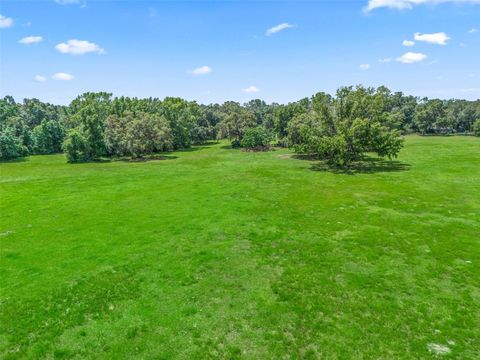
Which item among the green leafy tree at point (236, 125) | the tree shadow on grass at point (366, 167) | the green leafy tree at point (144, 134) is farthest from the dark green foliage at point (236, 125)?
the tree shadow on grass at point (366, 167)

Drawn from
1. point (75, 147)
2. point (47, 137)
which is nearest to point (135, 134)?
point (75, 147)

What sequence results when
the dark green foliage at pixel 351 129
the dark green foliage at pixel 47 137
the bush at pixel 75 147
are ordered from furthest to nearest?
the dark green foliage at pixel 47 137
the bush at pixel 75 147
the dark green foliage at pixel 351 129

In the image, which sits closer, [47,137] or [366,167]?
[366,167]

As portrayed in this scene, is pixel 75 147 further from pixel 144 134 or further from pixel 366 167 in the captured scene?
pixel 366 167

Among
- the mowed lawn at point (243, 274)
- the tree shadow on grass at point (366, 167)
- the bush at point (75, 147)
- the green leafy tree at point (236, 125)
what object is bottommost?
the mowed lawn at point (243, 274)

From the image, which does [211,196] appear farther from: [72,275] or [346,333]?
[346,333]

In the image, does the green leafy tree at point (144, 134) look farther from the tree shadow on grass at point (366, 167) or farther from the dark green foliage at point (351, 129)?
the tree shadow on grass at point (366, 167)
